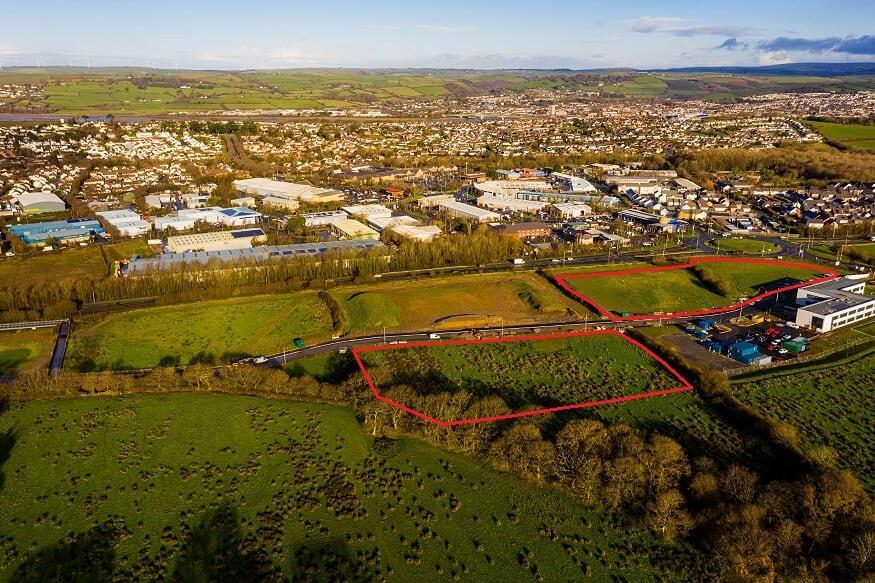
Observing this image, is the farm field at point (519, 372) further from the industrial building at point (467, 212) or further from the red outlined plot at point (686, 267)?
the industrial building at point (467, 212)

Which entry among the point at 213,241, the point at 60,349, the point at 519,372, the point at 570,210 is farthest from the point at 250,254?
the point at 570,210

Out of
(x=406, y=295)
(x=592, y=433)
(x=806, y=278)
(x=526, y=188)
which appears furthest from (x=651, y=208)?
(x=592, y=433)

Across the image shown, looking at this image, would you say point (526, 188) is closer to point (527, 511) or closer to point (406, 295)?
point (406, 295)

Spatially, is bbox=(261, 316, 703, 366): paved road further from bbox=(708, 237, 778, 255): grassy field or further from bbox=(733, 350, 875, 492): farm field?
bbox=(708, 237, 778, 255): grassy field

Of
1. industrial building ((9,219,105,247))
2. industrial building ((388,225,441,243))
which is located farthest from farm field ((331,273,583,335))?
industrial building ((9,219,105,247))

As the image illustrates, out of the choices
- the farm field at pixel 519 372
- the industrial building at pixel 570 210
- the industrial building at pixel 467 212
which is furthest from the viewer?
the industrial building at pixel 570 210

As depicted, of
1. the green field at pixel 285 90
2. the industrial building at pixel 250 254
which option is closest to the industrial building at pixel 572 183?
the industrial building at pixel 250 254
